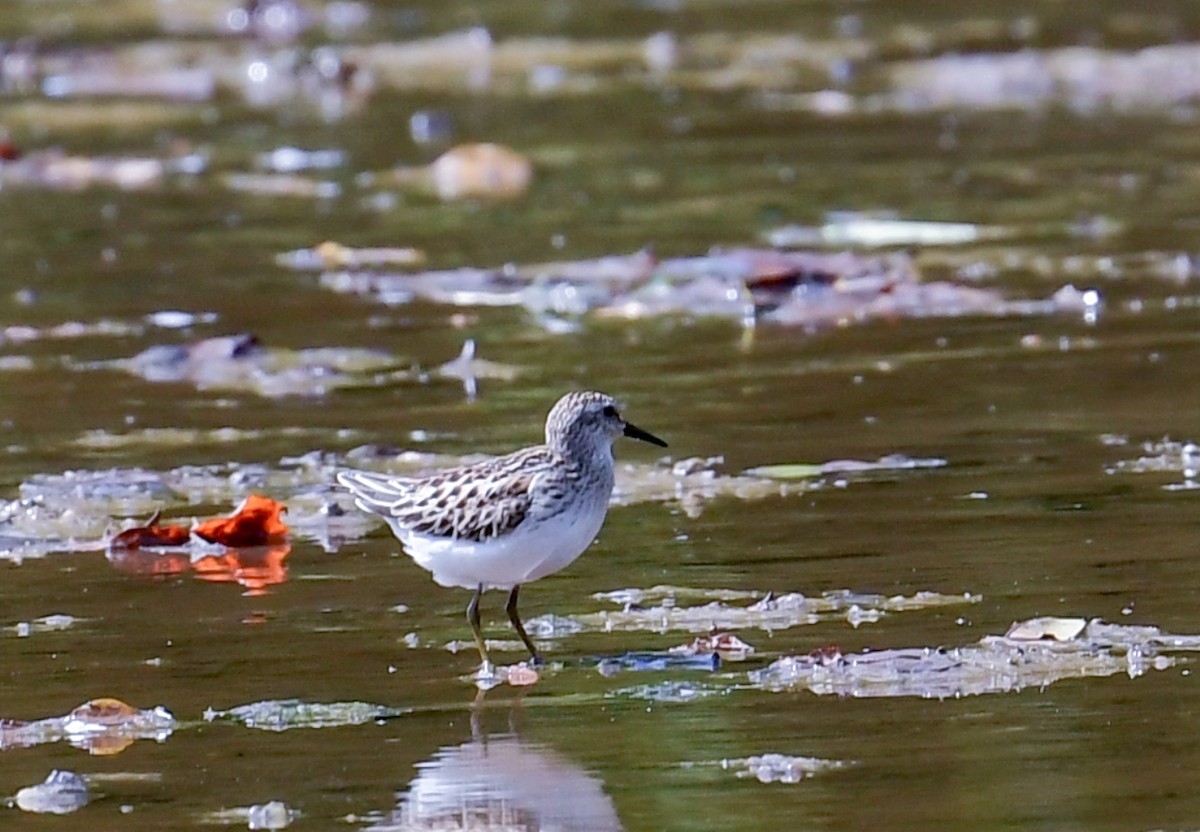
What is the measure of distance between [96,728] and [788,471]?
3.17 m

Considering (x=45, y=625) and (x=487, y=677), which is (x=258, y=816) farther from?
(x=45, y=625)

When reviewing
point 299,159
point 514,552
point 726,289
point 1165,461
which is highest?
point 299,159

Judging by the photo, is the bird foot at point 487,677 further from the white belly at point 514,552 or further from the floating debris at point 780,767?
the floating debris at point 780,767

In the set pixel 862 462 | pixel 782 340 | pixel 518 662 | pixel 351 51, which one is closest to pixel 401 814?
pixel 518 662

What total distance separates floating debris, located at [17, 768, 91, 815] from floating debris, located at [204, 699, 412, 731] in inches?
23.2

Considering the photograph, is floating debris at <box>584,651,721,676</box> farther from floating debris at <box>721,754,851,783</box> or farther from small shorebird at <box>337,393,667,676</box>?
floating debris at <box>721,754,851,783</box>

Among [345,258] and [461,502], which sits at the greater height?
[461,502]

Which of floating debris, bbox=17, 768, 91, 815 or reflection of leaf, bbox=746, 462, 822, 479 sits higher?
floating debris, bbox=17, 768, 91, 815

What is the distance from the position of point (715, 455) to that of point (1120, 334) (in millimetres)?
2512

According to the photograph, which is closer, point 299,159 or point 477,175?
point 477,175

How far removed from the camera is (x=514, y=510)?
6.59 meters

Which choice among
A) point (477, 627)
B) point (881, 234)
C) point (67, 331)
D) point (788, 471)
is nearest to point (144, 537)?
point (477, 627)

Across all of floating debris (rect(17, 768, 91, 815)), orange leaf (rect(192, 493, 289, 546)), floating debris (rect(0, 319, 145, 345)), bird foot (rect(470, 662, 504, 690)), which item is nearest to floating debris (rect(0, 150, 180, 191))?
floating debris (rect(0, 319, 145, 345))

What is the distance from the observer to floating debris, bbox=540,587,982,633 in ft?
21.5
